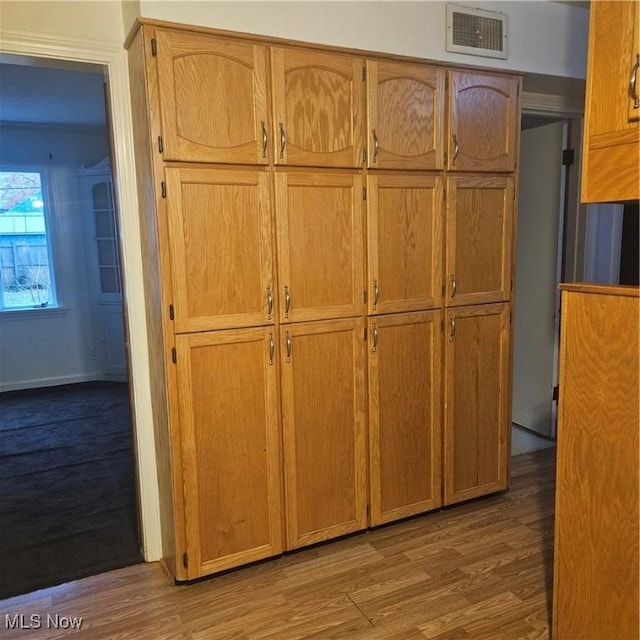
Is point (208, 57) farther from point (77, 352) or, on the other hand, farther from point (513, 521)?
point (77, 352)

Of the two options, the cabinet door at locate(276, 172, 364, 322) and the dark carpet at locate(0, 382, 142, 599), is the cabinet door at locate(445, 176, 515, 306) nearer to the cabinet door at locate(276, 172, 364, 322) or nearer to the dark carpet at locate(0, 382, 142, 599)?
the cabinet door at locate(276, 172, 364, 322)

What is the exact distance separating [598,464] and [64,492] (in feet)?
9.68

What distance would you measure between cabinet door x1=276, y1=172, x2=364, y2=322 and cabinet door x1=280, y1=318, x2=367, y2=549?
9cm

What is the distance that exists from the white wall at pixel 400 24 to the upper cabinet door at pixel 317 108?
91mm

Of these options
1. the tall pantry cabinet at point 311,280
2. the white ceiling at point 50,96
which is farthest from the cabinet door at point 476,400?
the white ceiling at point 50,96

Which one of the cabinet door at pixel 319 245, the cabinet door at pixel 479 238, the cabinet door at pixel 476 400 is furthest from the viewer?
the cabinet door at pixel 476 400

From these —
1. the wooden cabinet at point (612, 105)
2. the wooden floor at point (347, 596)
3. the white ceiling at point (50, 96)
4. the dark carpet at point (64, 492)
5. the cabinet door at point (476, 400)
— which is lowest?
the dark carpet at point (64, 492)

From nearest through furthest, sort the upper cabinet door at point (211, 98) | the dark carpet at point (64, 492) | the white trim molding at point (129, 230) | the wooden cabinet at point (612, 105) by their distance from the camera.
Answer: the wooden cabinet at point (612, 105)
the upper cabinet door at point (211, 98)
the white trim molding at point (129, 230)
the dark carpet at point (64, 492)

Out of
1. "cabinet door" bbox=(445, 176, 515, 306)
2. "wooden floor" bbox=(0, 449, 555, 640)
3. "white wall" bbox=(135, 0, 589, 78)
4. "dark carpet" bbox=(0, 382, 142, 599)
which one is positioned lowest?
"dark carpet" bbox=(0, 382, 142, 599)

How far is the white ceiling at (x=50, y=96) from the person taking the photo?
146 inches

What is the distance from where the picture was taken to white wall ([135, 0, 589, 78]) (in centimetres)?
211

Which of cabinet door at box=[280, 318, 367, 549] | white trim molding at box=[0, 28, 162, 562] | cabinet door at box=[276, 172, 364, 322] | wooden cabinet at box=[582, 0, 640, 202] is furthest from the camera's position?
cabinet door at box=[280, 318, 367, 549]

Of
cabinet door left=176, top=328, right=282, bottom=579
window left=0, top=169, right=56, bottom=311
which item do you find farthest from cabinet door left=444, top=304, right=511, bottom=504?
window left=0, top=169, right=56, bottom=311

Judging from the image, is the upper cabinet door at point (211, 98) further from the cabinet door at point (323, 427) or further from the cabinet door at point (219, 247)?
the cabinet door at point (323, 427)
